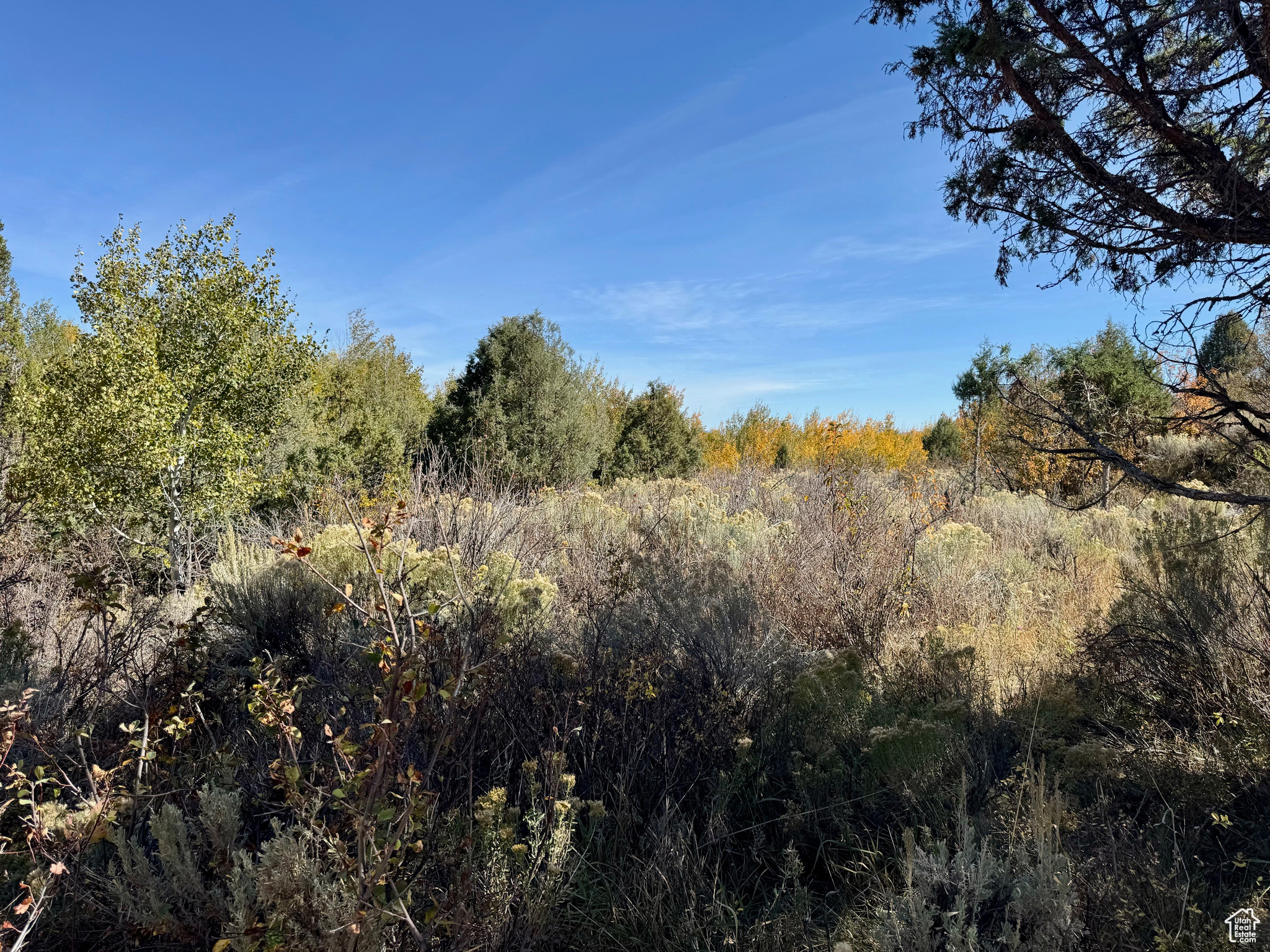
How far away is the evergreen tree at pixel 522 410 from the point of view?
12.1 metres

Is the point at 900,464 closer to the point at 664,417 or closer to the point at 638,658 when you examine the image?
the point at 664,417

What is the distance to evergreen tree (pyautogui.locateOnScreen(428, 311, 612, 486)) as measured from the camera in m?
12.1

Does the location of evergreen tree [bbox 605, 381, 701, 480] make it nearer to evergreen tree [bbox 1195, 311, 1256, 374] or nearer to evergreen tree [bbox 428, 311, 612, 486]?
evergreen tree [bbox 428, 311, 612, 486]

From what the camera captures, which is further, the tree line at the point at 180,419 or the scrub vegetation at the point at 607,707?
the tree line at the point at 180,419

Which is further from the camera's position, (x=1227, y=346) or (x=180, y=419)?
(x=180, y=419)

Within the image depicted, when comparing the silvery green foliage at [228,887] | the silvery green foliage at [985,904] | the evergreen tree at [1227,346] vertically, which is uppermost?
the evergreen tree at [1227,346]

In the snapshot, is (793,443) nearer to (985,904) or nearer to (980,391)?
(980,391)

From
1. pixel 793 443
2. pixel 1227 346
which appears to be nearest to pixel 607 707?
pixel 1227 346

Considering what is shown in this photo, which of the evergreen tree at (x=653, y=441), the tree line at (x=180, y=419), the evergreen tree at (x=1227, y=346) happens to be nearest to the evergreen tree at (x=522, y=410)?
the tree line at (x=180, y=419)

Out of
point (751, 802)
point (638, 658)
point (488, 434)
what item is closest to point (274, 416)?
point (488, 434)

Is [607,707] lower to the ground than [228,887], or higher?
higher

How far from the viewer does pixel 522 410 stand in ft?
40.8

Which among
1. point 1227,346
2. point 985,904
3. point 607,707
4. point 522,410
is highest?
point 522,410

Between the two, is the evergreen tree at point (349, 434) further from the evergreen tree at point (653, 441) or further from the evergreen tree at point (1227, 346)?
the evergreen tree at point (1227, 346)
